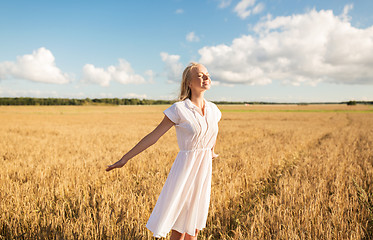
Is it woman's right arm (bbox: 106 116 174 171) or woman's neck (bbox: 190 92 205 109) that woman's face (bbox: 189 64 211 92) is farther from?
woman's right arm (bbox: 106 116 174 171)

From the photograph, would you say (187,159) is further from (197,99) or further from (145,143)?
(197,99)

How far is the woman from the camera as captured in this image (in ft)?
6.72

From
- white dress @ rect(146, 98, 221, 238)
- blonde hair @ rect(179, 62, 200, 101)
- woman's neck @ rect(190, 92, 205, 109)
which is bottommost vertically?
white dress @ rect(146, 98, 221, 238)

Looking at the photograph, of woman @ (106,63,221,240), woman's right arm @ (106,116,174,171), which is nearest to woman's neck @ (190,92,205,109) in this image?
woman @ (106,63,221,240)

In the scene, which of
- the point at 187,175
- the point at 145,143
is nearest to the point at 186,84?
the point at 145,143

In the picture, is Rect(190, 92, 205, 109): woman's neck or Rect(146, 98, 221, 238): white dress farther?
Rect(190, 92, 205, 109): woman's neck

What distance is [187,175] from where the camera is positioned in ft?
6.84

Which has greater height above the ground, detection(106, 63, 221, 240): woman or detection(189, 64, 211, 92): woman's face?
detection(189, 64, 211, 92): woman's face

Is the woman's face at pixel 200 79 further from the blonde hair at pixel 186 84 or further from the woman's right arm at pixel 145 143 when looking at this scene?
the woman's right arm at pixel 145 143

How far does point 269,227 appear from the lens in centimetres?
305

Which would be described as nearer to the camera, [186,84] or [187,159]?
[187,159]

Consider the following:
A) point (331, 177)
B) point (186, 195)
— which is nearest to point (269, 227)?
point (186, 195)

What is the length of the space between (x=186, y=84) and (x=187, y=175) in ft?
2.65

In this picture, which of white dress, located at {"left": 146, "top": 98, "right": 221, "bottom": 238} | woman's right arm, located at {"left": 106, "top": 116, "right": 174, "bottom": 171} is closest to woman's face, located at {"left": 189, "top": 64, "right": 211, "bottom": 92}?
white dress, located at {"left": 146, "top": 98, "right": 221, "bottom": 238}
